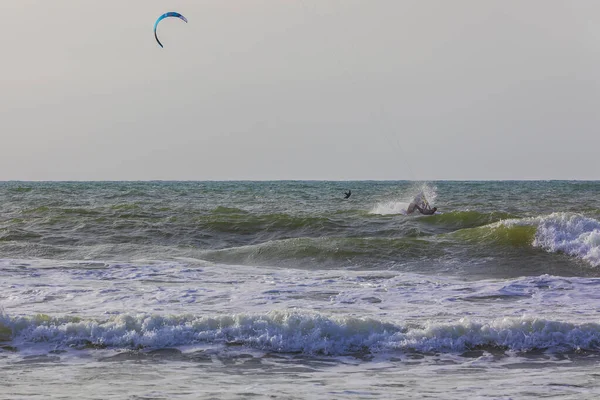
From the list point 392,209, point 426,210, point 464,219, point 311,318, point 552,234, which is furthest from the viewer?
point 392,209

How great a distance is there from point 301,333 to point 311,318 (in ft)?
0.94

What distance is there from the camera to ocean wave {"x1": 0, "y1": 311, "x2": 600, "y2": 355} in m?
8.01

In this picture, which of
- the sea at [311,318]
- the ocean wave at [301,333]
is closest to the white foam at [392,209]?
the sea at [311,318]

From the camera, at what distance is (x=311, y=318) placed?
8.46 meters

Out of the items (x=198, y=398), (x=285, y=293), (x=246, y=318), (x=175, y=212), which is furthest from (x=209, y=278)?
(x=175, y=212)

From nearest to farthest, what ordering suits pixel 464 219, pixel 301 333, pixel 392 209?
pixel 301 333 → pixel 464 219 → pixel 392 209

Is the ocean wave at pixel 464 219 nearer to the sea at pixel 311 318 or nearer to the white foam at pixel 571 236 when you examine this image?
the sea at pixel 311 318

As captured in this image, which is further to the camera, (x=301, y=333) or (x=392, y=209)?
(x=392, y=209)

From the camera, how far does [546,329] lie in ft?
27.0

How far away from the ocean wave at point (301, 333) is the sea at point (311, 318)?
0.07ft

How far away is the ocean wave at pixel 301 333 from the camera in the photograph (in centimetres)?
801

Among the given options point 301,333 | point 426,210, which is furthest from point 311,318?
point 426,210

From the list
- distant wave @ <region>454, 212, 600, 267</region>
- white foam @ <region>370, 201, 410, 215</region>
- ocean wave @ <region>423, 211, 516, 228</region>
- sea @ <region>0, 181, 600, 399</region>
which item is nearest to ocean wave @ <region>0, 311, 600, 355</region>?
sea @ <region>0, 181, 600, 399</region>

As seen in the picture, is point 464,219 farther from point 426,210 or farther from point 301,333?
point 301,333
